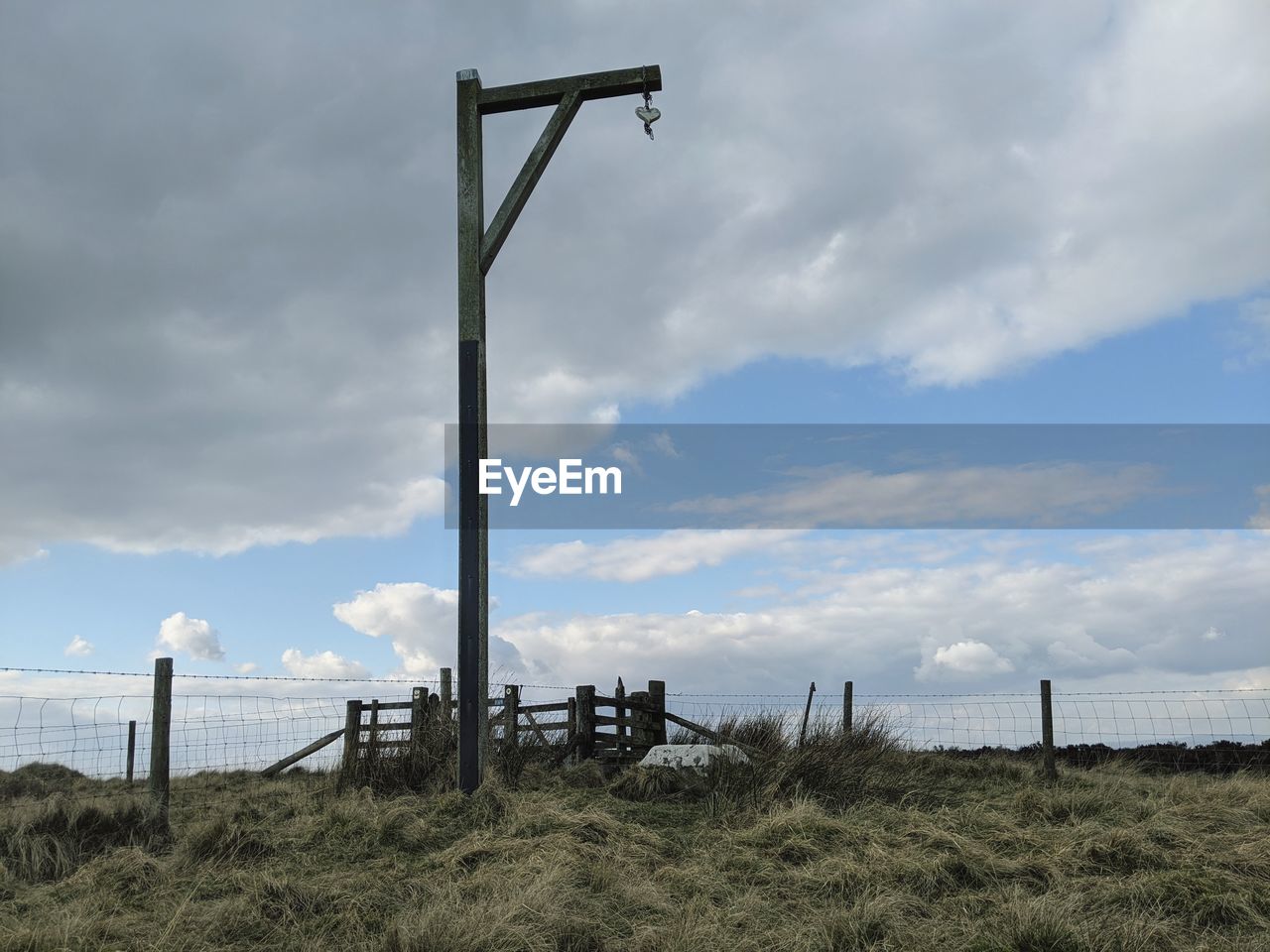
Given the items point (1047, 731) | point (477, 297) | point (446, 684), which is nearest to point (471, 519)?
point (477, 297)

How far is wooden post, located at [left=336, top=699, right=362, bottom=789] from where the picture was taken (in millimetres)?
11758

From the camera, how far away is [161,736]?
31.1 ft

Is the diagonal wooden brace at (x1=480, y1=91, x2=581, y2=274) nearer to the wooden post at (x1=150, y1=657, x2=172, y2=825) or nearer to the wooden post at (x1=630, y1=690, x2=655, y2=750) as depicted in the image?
the wooden post at (x1=150, y1=657, x2=172, y2=825)

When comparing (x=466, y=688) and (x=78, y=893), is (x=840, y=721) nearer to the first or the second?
(x=466, y=688)

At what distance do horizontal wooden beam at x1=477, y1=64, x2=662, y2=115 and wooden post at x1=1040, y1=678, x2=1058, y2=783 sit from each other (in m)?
11.6

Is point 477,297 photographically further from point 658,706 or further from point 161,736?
point 658,706

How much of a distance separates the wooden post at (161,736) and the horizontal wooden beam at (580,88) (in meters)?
6.88

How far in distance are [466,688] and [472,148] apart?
5.90 meters

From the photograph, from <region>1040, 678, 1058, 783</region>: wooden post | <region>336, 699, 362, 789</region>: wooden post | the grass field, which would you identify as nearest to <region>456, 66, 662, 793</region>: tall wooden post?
the grass field

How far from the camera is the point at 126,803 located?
960 cm

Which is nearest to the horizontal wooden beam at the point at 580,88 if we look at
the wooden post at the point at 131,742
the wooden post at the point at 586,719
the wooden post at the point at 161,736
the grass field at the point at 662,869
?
the wooden post at the point at 161,736

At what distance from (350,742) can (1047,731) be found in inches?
429

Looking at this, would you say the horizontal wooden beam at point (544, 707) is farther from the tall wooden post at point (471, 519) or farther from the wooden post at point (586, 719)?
the tall wooden post at point (471, 519)

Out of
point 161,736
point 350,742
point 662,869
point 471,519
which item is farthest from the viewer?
point 350,742
